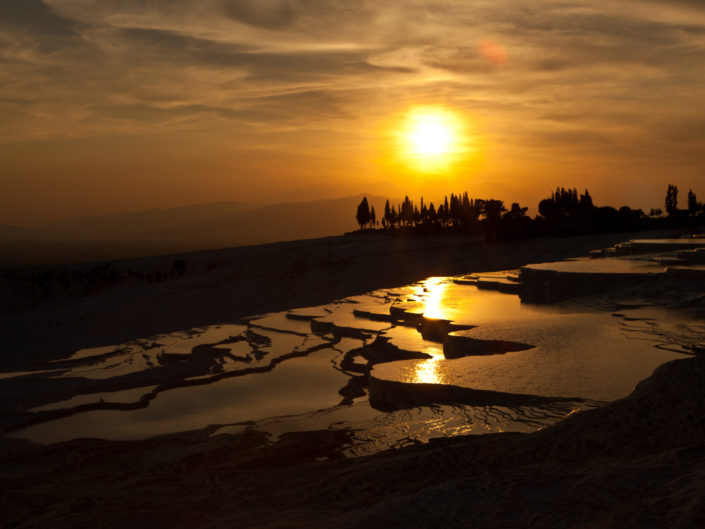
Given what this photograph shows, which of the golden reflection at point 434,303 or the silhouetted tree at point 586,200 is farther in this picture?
the silhouetted tree at point 586,200

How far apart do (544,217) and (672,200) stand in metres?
9.23

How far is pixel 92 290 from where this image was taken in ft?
137

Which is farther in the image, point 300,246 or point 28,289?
point 300,246

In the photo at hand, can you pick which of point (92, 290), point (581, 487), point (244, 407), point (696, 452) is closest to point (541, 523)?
point (581, 487)

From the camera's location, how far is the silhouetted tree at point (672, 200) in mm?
46669

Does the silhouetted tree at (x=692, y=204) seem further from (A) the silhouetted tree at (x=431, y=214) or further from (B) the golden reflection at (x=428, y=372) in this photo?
(B) the golden reflection at (x=428, y=372)

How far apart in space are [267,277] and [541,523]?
32499 millimetres

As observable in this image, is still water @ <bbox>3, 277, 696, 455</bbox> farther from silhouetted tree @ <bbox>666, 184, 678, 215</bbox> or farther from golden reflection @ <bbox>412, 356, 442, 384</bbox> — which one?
silhouetted tree @ <bbox>666, 184, 678, 215</bbox>

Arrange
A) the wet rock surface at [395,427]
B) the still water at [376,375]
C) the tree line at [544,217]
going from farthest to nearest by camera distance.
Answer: the tree line at [544,217] → the still water at [376,375] → the wet rock surface at [395,427]

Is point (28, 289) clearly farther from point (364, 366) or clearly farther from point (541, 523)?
point (541, 523)

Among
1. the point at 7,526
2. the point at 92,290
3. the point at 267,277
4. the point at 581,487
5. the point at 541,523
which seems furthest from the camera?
the point at 92,290

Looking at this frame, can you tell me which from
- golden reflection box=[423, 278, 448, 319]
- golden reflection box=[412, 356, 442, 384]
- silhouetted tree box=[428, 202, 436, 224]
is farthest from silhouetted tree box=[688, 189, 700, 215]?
golden reflection box=[412, 356, 442, 384]

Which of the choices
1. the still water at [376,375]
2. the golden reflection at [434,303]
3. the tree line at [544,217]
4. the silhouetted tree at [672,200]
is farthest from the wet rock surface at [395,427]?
the silhouetted tree at [672,200]

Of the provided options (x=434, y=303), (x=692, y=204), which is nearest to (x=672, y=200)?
(x=692, y=204)
